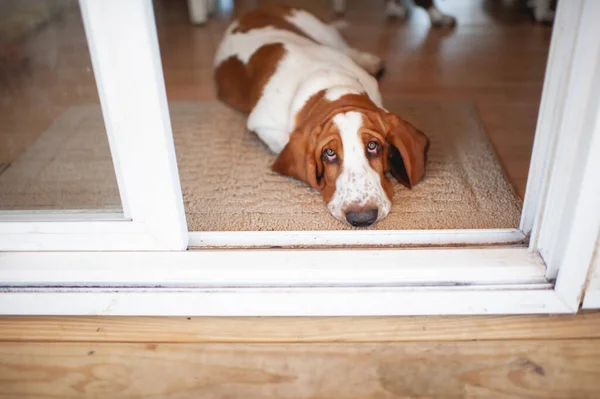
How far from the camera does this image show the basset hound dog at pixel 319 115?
1591mm

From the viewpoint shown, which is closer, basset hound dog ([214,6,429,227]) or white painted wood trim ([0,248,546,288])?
white painted wood trim ([0,248,546,288])

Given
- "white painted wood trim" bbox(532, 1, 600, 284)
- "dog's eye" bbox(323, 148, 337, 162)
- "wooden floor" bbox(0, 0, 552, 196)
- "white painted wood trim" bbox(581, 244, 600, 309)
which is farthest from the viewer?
"wooden floor" bbox(0, 0, 552, 196)

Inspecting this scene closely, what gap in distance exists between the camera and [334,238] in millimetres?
1401

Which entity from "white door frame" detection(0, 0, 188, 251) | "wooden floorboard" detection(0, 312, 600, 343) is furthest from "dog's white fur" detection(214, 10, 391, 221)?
"white door frame" detection(0, 0, 188, 251)

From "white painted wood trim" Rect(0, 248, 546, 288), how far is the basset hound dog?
276 millimetres

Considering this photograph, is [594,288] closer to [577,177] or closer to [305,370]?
[577,177]

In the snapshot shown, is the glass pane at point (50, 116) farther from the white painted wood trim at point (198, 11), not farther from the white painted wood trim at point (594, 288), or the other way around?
the white painted wood trim at point (198, 11)

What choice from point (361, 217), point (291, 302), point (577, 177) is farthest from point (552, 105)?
point (291, 302)

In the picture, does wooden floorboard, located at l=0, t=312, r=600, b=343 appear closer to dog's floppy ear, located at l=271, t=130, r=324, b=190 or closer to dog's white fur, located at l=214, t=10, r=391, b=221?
dog's white fur, located at l=214, t=10, r=391, b=221

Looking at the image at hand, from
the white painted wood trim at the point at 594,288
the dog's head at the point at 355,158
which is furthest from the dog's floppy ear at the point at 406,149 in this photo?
the white painted wood trim at the point at 594,288

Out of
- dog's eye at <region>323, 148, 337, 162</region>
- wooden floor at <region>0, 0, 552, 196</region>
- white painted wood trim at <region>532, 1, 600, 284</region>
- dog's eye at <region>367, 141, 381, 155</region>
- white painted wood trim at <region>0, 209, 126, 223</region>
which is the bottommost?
wooden floor at <region>0, 0, 552, 196</region>

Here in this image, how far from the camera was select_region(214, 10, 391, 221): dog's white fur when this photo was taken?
1576 mm

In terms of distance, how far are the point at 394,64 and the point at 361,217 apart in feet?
4.20

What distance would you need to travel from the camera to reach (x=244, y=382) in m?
1.15
